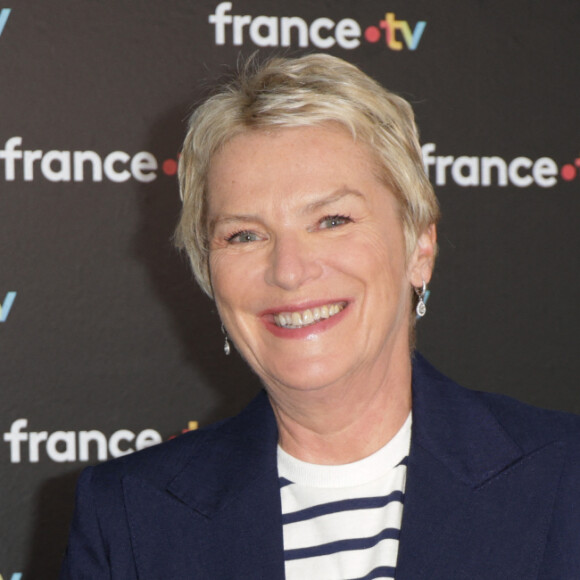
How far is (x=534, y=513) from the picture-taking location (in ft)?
4.71

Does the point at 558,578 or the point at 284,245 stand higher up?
the point at 284,245

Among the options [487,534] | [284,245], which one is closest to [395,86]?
[284,245]

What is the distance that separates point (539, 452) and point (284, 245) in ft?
1.82

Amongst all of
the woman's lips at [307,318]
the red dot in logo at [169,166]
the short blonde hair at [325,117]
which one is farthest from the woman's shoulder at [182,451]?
the red dot in logo at [169,166]

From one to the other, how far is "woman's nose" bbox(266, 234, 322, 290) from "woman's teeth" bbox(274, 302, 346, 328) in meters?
0.06

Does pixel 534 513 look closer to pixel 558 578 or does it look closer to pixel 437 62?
pixel 558 578

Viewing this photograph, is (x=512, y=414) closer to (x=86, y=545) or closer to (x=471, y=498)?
(x=471, y=498)

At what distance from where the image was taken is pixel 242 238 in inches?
60.9

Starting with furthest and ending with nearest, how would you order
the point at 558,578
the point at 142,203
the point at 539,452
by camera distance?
the point at 142,203 < the point at 539,452 < the point at 558,578

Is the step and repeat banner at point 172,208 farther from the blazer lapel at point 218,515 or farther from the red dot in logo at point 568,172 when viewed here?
the blazer lapel at point 218,515

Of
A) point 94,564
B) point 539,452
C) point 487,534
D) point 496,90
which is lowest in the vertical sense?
point 94,564

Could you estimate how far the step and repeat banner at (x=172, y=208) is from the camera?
2082mm

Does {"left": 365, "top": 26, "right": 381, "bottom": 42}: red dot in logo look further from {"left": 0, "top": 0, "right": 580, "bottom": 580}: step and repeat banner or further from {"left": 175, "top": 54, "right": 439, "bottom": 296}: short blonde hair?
{"left": 175, "top": 54, "right": 439, "bottom": 296}: short blonde hair

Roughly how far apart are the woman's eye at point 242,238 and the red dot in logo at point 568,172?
40.6 inches
